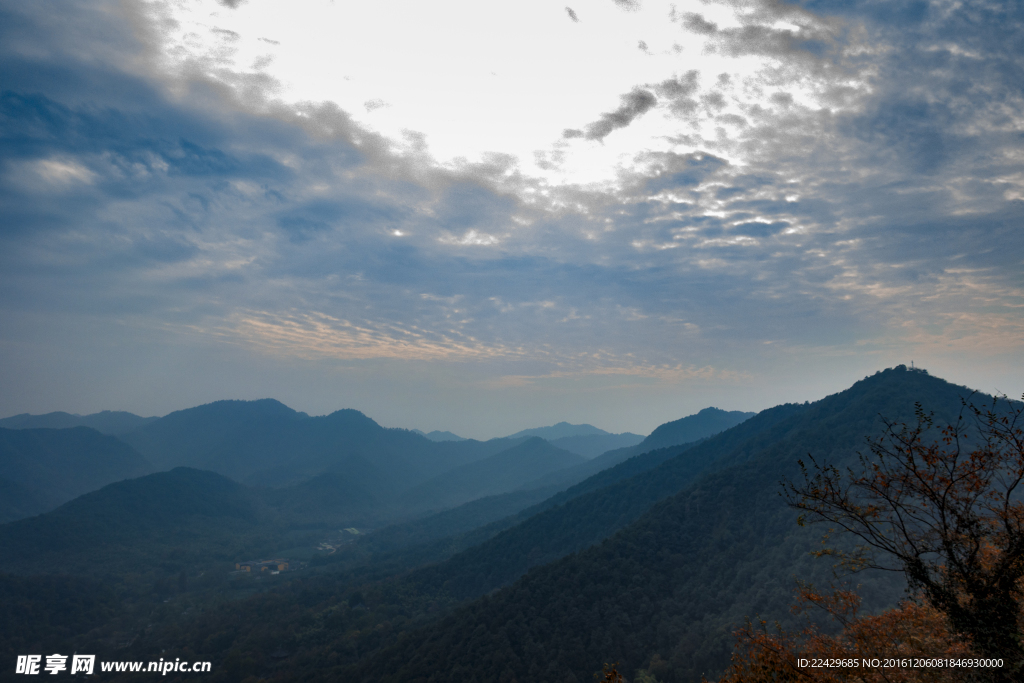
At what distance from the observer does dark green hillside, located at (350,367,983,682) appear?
78.4m


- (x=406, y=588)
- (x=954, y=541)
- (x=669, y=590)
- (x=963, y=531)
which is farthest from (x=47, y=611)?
(x=963, y=531)

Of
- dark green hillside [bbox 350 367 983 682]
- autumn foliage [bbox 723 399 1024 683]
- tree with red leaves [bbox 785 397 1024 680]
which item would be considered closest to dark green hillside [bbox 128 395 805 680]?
dark green hillside [bbox 350 367 983 682]

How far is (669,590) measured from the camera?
318 ft

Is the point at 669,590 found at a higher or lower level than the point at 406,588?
higher

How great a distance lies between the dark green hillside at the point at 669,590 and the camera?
78.4 m

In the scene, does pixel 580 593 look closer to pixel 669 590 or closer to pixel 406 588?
pixel 669 590

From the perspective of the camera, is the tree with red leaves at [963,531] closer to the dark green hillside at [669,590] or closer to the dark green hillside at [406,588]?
the dark green hillside at [669,590]

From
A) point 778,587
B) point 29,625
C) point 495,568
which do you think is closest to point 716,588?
point 778,587

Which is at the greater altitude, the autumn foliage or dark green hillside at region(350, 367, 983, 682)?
the autumn foliage

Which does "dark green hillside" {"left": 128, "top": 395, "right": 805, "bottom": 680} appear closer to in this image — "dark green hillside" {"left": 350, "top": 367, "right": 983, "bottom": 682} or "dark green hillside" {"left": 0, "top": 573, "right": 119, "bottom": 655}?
"dark green hillside" {"left": 350, "top": 367, "right": 983, "bottom": 682}

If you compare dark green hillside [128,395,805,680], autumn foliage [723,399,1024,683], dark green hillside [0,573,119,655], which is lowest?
dark green hillside [0,573,119,655]

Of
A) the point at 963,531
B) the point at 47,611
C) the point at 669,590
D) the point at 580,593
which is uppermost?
the point at 963,531

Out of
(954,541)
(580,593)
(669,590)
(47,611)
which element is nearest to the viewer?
(954,541)

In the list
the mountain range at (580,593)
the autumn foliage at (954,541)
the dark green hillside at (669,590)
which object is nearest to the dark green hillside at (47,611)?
the mountain range at (580,593)
